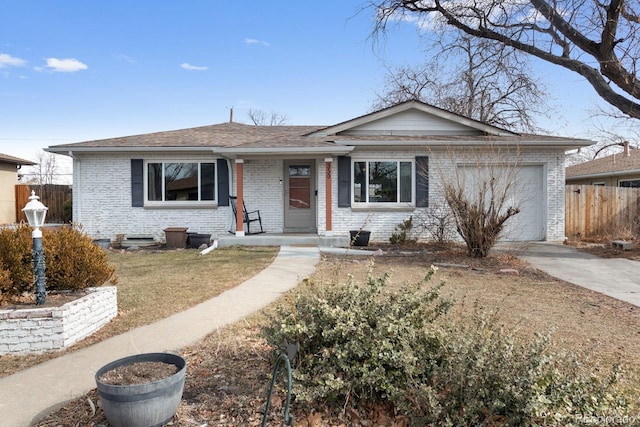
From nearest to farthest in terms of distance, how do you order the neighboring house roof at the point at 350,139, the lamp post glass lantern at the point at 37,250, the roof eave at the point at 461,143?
the lamp post glass lantern at the point at 37,250 < the neighboring house roof at the point at 350,139 < the roof eave at the point at 461,143

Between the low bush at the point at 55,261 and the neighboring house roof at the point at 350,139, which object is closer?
the low bush at the point at 55,261

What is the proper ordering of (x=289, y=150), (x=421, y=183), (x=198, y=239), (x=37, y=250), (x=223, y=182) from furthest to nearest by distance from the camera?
(x=223, y=182)
(x=421, y=183)
(x=198, y=239)
(x=289, y=150)
(x=37, y=250)

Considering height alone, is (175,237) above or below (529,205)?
below

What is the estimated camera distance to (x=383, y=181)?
11914 millimetres

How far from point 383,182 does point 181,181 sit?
6185mm

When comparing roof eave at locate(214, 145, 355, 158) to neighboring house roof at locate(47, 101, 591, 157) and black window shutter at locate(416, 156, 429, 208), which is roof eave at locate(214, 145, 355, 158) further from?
black window shutter at locate(416, 156, 429, 208)

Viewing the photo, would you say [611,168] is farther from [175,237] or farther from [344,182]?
[175,237]

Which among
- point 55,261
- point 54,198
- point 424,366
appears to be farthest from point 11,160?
point 424,366

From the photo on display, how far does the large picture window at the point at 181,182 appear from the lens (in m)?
12.1

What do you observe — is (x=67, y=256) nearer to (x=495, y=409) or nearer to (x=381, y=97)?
(x=495, y=409)

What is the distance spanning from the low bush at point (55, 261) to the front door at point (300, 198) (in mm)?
7839

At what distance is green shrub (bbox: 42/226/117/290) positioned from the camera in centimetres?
446

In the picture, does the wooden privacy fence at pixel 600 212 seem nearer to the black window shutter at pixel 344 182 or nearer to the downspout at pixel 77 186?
the black window shutter at pixel 344 182

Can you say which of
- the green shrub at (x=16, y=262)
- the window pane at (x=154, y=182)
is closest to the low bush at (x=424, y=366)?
the green shrub at (x=16, y=262)
